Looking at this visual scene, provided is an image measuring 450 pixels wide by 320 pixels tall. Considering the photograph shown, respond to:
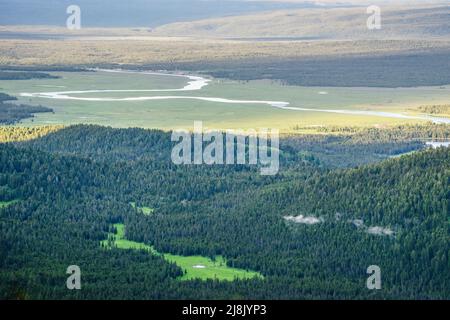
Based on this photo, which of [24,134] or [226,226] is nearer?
[226,226]

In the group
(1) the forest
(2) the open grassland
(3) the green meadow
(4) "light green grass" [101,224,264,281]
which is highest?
(2) the open grassland

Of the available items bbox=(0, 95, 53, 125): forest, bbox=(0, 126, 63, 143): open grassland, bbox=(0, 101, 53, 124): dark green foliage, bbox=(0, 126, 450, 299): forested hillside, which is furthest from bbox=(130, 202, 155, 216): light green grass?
bbox=(0, 101, 53, 124): dark green foliage

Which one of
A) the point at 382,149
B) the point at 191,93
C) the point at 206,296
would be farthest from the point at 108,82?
the point at 206,296

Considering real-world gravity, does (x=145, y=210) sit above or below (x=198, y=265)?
above

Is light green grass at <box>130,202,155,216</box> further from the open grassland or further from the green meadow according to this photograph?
the green meadow

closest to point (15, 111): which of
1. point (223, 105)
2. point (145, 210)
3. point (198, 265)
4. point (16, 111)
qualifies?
point (16, 111)

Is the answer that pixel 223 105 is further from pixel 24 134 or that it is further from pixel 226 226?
pixel 226 226
